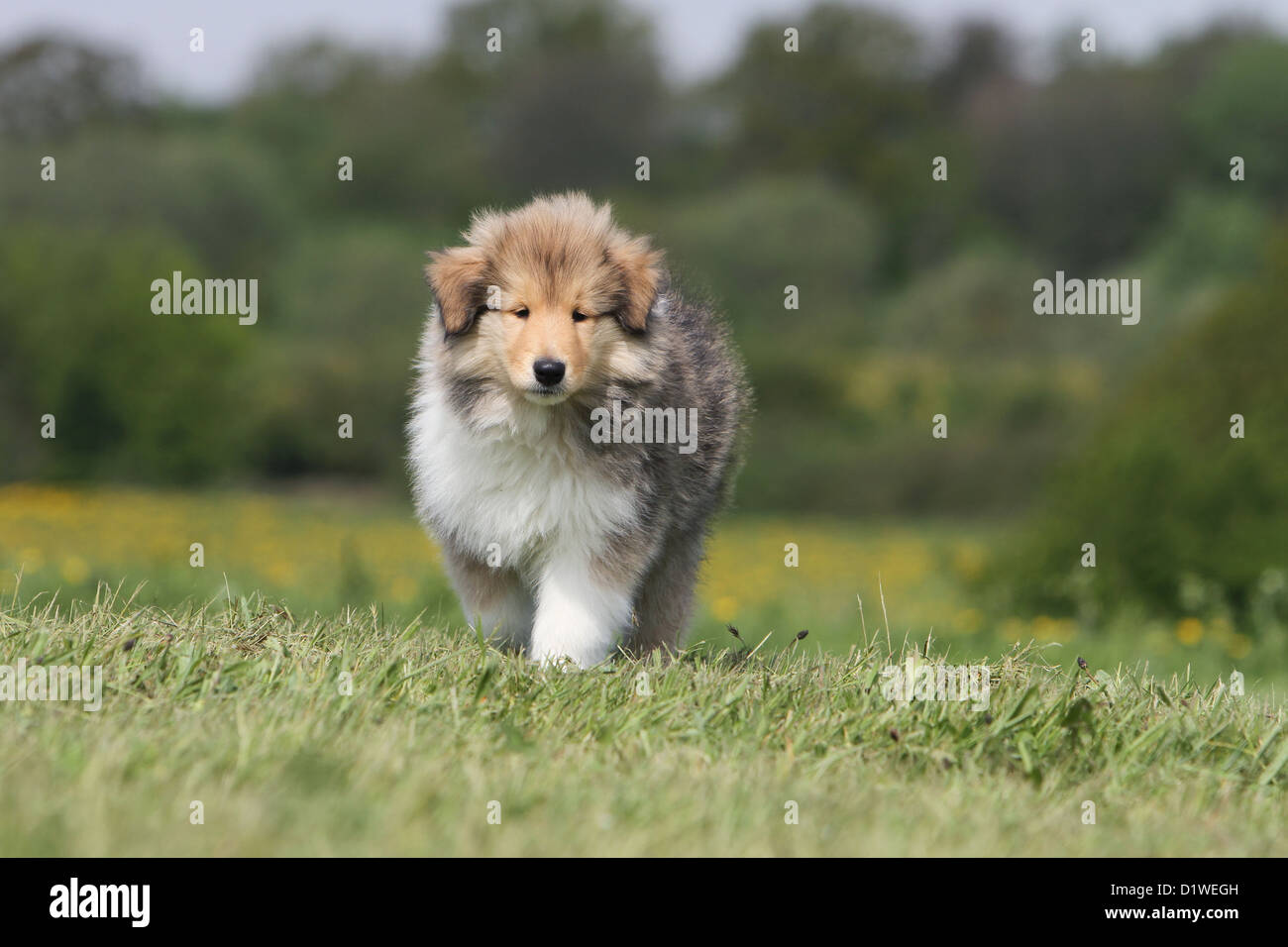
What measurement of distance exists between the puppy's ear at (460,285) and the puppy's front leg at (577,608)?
993mm

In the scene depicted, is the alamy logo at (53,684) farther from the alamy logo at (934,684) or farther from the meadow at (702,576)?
the alamy logo at (934,684)

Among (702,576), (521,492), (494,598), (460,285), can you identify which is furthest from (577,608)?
(702,576)

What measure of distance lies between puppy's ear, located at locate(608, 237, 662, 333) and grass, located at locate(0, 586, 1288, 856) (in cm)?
132

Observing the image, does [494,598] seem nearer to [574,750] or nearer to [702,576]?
[702,576]

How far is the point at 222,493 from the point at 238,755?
20.8 meters

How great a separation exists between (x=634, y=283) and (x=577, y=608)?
129 centimetres

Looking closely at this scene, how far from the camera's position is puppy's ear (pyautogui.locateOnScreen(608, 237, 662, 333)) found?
5.67 meters

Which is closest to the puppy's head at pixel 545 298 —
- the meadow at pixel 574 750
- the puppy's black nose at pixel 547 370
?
the puppy's black nose at pixel 547 370

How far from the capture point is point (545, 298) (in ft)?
18.2

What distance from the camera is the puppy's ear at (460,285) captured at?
567cm
